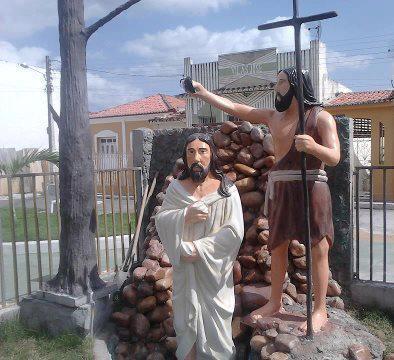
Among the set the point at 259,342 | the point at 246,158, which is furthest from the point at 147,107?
the point at 259,342

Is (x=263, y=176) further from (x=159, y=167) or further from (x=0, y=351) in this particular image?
(x=0, y=351)

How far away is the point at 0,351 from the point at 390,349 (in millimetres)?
2926

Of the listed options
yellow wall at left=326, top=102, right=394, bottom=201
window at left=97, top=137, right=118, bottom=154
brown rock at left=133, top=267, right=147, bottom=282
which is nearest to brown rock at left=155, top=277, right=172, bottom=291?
brown rock at left=133, top=267, right=147, bottom=282

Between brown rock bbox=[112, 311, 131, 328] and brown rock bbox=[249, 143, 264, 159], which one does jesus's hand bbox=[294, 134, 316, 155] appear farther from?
brown rock bbox=[112, 311, 131, 328]

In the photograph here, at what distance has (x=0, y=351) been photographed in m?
3.49

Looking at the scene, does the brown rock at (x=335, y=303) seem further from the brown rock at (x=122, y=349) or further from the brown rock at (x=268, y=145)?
the brown rock at (x=122, y=349)

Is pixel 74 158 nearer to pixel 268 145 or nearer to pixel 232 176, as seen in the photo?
pixel 232 176

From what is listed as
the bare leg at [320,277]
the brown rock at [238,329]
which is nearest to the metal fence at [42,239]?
the brown rock at [238,329]

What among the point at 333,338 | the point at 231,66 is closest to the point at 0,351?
the point at 333,338

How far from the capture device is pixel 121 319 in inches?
147

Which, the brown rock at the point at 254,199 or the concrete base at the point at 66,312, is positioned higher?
the brown rock at the point at 254,199

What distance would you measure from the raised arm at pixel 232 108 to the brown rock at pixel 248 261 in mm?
1177

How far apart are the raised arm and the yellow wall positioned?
10.6 meters

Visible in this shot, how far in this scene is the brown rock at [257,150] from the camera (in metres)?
4.23
